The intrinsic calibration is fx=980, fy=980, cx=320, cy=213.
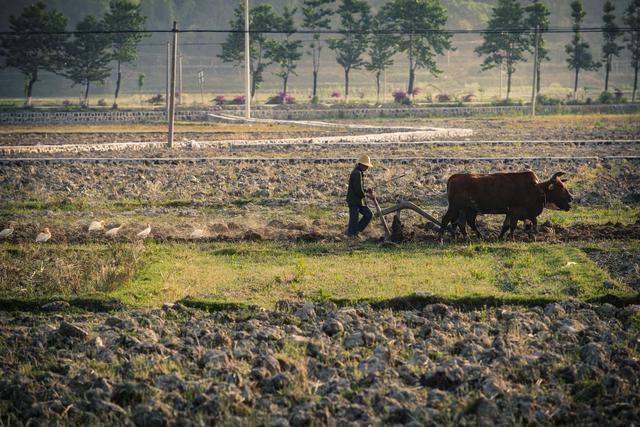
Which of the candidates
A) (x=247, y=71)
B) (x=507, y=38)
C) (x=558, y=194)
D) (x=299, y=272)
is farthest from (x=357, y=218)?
(x=507, y=38)

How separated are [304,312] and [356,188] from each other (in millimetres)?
4970

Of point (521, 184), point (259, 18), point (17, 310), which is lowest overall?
point (17, 310)

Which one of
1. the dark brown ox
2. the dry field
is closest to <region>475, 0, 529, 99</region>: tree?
the dry field

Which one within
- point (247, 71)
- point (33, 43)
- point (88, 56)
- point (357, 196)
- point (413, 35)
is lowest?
point (357, 196)

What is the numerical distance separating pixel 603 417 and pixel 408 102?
60422mm

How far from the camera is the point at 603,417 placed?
8828 mm

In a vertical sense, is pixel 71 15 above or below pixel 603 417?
above

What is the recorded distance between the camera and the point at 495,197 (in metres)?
16.9

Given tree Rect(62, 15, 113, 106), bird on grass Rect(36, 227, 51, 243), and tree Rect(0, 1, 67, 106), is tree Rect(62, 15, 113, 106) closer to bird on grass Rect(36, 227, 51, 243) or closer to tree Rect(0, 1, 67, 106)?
tree Rect(0, 1, 67, 106)

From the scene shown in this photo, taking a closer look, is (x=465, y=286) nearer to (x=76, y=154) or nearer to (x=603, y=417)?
(x=603, y=417)

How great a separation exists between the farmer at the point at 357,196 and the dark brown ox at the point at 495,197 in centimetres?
142

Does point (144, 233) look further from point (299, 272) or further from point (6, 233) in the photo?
point (299, 272)

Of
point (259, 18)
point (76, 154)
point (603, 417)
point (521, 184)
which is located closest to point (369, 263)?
point (521, 184)

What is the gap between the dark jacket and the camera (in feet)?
55.2
